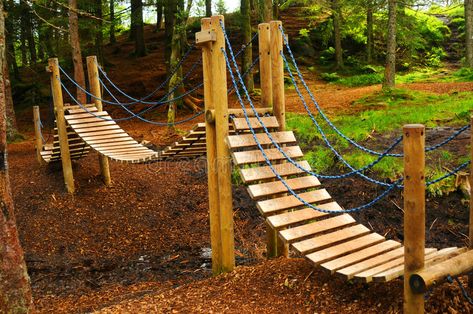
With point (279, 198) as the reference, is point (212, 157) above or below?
above

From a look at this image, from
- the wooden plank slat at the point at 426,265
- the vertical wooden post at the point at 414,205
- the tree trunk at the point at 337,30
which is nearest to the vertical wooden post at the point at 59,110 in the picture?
the wooden plank slat at the point at 426,265

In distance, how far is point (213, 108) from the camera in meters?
5.00

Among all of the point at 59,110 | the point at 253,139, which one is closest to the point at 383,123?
the point at 253,139

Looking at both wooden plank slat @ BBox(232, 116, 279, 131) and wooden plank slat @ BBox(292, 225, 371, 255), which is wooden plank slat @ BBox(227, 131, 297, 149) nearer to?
wooden plank slat @ BBox(232, 116, 279, 131)

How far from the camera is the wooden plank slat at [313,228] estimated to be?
423cm

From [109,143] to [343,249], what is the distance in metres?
4.25

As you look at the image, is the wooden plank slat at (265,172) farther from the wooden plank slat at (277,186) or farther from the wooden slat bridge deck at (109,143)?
the wooden slat bridge deck at (109,143)

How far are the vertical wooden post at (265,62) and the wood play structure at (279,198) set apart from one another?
0.01 m

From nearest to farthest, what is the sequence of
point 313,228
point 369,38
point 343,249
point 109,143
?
point 343,249, point 313,228, point 109,143, point 369,38

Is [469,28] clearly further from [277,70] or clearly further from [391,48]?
[277,70]

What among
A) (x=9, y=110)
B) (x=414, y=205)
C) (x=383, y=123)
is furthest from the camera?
(x=9, y=110)

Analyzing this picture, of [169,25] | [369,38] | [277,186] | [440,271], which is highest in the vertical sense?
[169,25]

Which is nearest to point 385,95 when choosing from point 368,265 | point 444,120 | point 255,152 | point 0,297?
point 444,120

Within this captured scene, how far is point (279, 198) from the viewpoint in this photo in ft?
15.5
